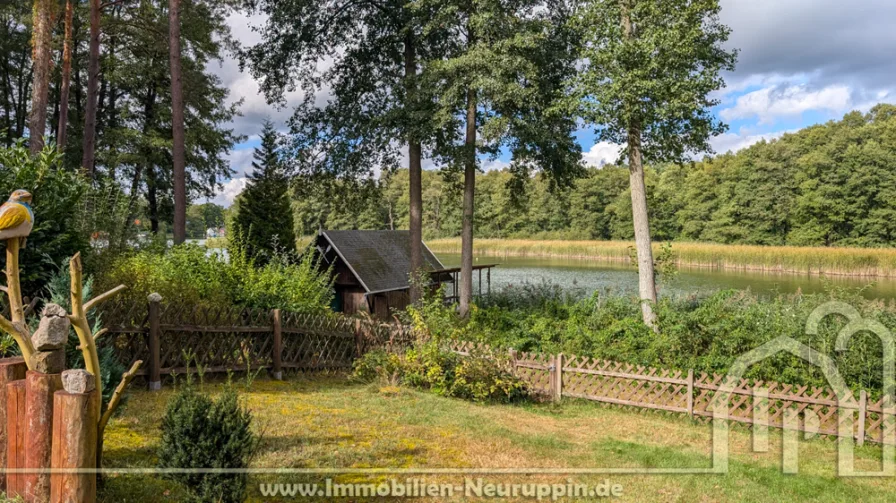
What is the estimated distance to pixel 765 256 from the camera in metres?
34.8

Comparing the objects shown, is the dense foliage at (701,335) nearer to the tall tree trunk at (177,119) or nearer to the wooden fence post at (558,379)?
the wooden fence post at (558,379)

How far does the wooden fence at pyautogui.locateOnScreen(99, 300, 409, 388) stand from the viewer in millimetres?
7738

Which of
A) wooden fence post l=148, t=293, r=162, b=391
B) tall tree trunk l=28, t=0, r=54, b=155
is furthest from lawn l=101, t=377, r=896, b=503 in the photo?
tall tree trunk l=28, t=0, r=54, b=155

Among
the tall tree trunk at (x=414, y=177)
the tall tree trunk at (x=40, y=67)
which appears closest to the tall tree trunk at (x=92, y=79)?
the tall tree trunk at (x=40, y=67)

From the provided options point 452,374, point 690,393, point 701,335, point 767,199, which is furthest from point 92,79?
point 767,199

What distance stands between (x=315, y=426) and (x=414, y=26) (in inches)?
477

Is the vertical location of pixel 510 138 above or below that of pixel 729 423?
above

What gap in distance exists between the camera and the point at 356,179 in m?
17.4

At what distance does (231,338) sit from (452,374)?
385cm

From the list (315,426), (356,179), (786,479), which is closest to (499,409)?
(315,426)

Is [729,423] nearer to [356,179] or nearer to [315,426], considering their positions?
[315,426]

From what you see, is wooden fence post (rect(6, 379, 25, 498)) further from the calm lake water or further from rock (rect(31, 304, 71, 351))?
the calm lake water

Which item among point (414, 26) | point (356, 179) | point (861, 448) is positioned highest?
point (414, 26)

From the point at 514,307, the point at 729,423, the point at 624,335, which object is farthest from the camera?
the point at 514,307
